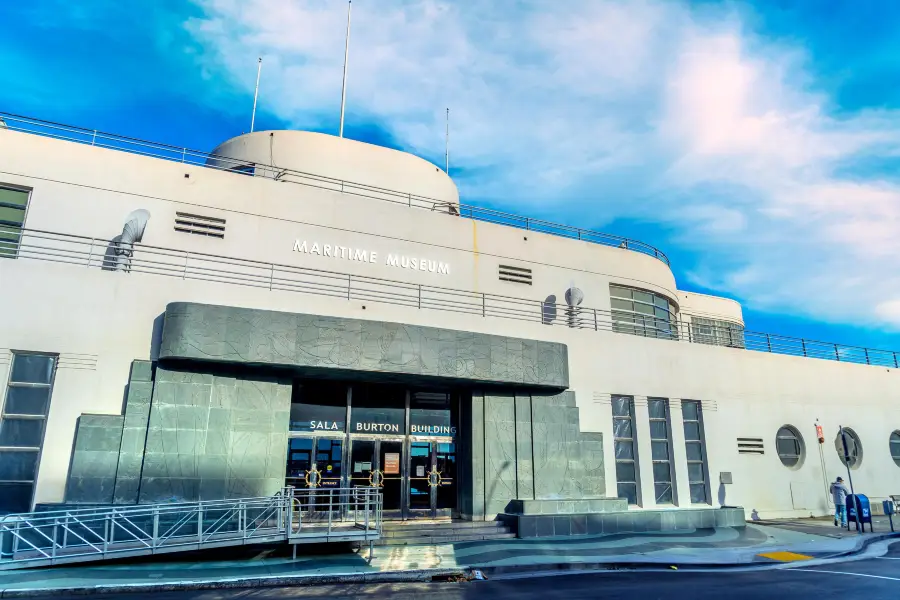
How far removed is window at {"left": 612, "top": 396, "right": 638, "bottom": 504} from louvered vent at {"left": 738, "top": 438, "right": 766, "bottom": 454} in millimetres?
4557

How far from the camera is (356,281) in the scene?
1792 centimetres

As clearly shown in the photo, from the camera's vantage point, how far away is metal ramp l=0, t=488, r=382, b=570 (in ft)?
35.3

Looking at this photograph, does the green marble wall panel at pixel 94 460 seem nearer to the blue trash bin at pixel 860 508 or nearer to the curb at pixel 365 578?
the curb at pixel 365 578

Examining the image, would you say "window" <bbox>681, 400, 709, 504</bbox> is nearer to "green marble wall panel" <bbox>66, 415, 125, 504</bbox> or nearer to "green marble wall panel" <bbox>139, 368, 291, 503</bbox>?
"green marble wall panel" <bbox>139, 368, 291, 503</bbox>

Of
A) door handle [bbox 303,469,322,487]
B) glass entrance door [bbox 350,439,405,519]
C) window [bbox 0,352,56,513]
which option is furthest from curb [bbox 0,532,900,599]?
glass entrance door [bbox 350,439,405,519]

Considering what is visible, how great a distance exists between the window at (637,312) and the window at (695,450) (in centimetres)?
281

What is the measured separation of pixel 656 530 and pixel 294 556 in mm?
10179

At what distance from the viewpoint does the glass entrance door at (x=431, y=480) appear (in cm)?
1644

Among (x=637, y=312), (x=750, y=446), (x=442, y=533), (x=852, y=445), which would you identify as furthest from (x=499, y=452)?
(x=852, y=445)

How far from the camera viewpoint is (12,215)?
15758mm

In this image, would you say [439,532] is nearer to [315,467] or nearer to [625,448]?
[315,467]

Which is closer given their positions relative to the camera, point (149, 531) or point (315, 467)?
point (149, 531)

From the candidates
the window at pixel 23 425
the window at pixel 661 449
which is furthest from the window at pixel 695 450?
the window at pixel 23 425

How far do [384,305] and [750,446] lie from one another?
13.6 meters
